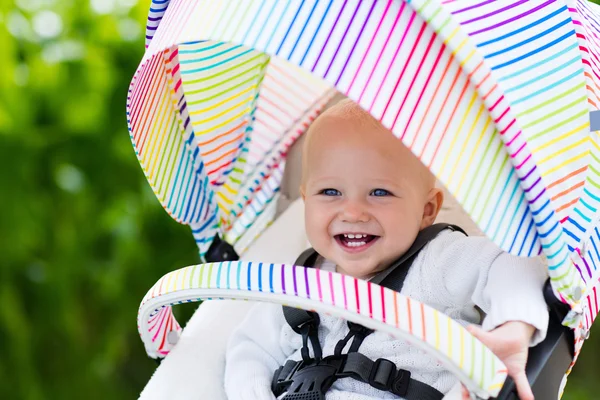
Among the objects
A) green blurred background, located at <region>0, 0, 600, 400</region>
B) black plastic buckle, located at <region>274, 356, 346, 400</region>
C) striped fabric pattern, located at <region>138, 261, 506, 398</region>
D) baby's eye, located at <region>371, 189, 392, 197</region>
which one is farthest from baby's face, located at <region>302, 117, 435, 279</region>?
green blurred background, located at <region>0, 0, 600, 400</region>

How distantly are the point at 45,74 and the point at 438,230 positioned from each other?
122cm

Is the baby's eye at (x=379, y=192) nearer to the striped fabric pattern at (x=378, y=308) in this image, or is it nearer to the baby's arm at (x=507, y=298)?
the baby's arm at (x=507, y=298)

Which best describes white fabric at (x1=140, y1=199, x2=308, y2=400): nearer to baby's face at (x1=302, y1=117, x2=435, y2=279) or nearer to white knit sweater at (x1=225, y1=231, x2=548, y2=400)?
white knit sweater at (x1=225, y1=231, x2=548, y2=400)

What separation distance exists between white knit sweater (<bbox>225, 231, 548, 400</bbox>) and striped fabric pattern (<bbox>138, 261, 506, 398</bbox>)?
140 millimetres

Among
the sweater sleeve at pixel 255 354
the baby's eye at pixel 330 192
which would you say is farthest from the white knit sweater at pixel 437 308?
the baby's eye at pixel 330 192

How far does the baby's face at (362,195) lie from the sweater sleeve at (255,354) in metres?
0.13

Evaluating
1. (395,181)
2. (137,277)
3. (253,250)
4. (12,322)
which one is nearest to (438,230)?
(395,181)

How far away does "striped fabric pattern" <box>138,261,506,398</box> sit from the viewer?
757 millimetres

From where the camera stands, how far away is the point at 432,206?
1.14 m

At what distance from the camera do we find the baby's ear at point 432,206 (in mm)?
1125

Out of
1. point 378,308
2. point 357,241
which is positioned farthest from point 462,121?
point 357,241

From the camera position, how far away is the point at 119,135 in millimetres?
2049

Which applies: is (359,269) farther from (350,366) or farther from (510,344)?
(510,344)

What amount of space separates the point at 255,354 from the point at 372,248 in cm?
21
